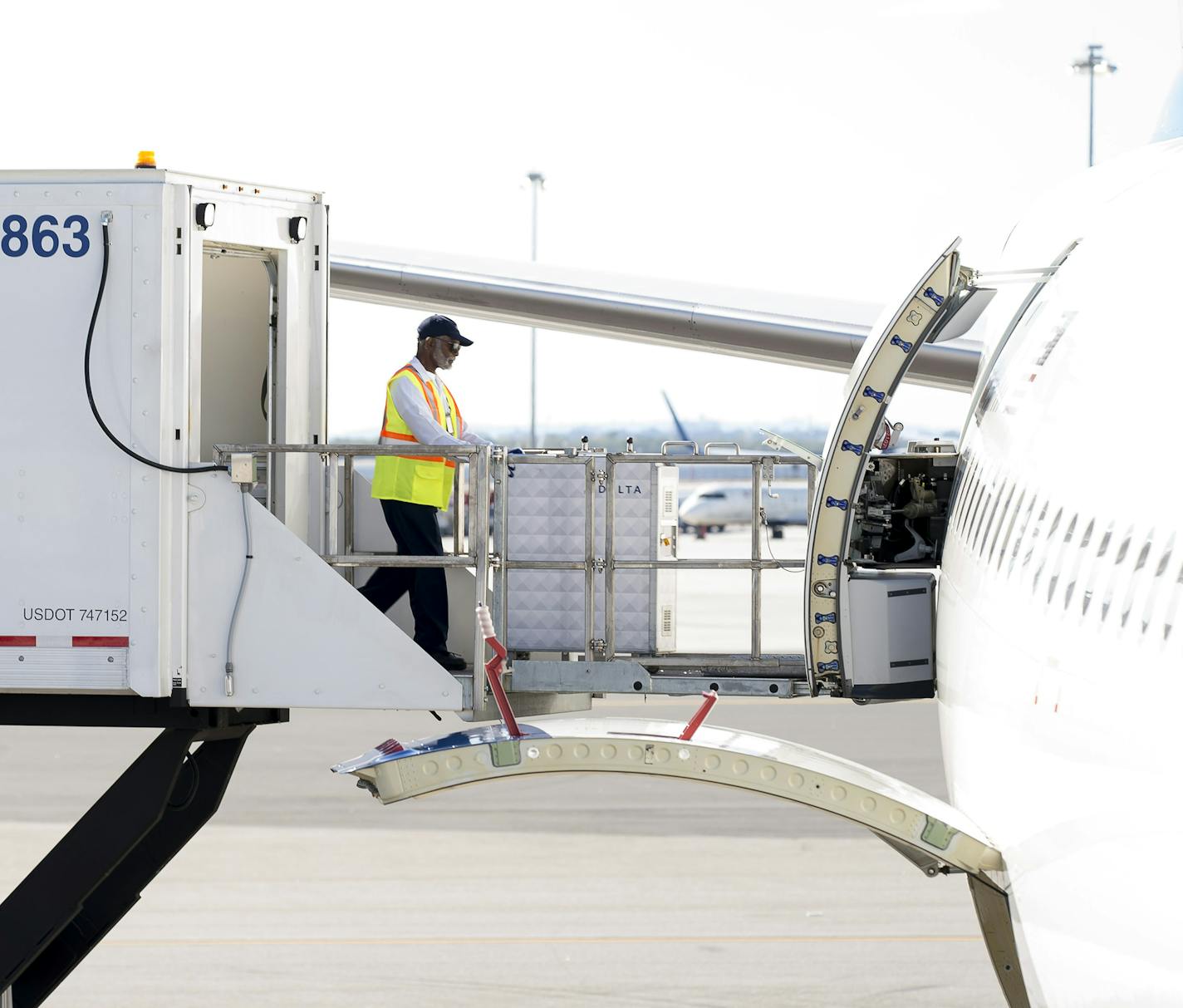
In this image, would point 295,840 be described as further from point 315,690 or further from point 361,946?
point 315,690

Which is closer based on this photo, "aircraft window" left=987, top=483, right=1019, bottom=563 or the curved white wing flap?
"aircraft window" left=987, top=483, right=1019, bottom=563

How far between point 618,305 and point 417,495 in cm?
416

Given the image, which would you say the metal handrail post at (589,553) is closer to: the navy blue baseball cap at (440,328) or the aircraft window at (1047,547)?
the navy blue baseball cap at (440,328)

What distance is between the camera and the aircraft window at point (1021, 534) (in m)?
3.95

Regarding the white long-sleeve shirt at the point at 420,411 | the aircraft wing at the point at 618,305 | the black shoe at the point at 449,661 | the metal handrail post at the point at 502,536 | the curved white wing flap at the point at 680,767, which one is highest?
the aircraft wing at the point at 618,305

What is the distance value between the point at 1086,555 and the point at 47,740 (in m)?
18.7

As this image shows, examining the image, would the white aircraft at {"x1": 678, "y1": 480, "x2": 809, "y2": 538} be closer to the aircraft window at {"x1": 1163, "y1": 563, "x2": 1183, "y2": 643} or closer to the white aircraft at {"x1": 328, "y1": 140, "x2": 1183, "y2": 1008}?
the white aircraft at {"x1": 328, "y1": 140, "x2": 1183, "y2": 1008}

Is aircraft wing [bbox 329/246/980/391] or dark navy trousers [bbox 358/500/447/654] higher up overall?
aircraft wing [bbox 329/246/980/391]

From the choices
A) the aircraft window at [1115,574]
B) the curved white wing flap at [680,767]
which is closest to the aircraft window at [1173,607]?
the aircraft window at [1115,574]

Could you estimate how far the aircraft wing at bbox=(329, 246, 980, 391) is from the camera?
33.7 feet

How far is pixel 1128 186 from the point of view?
4.55m

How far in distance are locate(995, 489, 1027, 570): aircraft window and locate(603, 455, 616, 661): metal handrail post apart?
8.23ft

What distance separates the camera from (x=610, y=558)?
21.4ft

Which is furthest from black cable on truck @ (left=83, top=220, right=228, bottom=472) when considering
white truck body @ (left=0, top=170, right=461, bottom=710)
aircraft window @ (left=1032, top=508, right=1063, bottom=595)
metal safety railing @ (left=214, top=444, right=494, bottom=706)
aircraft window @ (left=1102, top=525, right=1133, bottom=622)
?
aircraft window @ (left=1102, top=525, right=1133, bottom=622)
